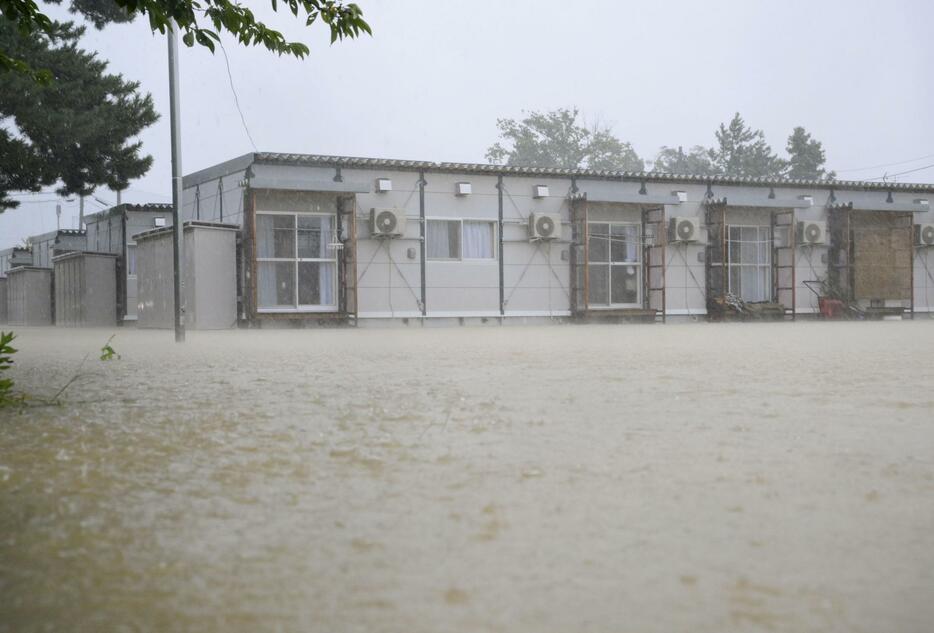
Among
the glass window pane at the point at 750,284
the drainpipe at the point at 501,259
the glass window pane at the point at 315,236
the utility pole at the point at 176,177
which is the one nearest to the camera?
the utility pole at the point at 176,177

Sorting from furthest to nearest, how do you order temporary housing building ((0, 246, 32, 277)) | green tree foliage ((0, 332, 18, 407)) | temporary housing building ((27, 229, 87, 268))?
1. temporary housing building ((0, 246, 32, 277))
2. temporary housing building ((27, 229, 87, 268))
3. green tree foliage ((0, 332, 18, 407))

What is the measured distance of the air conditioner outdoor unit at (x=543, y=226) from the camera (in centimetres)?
2033

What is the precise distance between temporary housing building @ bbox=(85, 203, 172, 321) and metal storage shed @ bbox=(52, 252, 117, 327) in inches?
9.2

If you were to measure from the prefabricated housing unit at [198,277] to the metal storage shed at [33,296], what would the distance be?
9382 millimetres

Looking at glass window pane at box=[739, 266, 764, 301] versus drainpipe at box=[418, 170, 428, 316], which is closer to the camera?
drainpipe at box=[418, 170, 428, 316]

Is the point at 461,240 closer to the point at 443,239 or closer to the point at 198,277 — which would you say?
the point at 443,239

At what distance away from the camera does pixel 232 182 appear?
19.1 m

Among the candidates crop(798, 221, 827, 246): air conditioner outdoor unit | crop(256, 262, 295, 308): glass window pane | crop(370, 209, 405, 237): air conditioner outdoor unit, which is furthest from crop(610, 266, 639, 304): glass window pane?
crop(256, 262, 295, 308): glass window pane

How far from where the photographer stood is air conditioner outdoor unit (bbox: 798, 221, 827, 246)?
22.8m

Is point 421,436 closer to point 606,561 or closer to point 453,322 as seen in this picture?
point 606,561

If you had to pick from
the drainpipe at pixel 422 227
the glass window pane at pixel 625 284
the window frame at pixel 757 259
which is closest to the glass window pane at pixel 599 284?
the glass window pane at pixel 625 284

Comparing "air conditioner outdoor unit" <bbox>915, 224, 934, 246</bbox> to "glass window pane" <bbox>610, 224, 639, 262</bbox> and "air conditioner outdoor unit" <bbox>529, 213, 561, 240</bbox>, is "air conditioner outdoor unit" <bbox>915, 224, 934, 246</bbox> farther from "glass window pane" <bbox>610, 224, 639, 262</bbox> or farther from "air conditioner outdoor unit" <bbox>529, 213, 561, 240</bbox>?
"air conditioner outdoor unit" <bbox>529, 213, 561, 240</bbox>

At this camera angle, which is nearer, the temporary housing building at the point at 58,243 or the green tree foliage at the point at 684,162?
the temporary housing building at the point at 58,243

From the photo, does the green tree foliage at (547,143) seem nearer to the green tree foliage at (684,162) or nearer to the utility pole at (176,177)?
the green tree foliage at (684,162)
